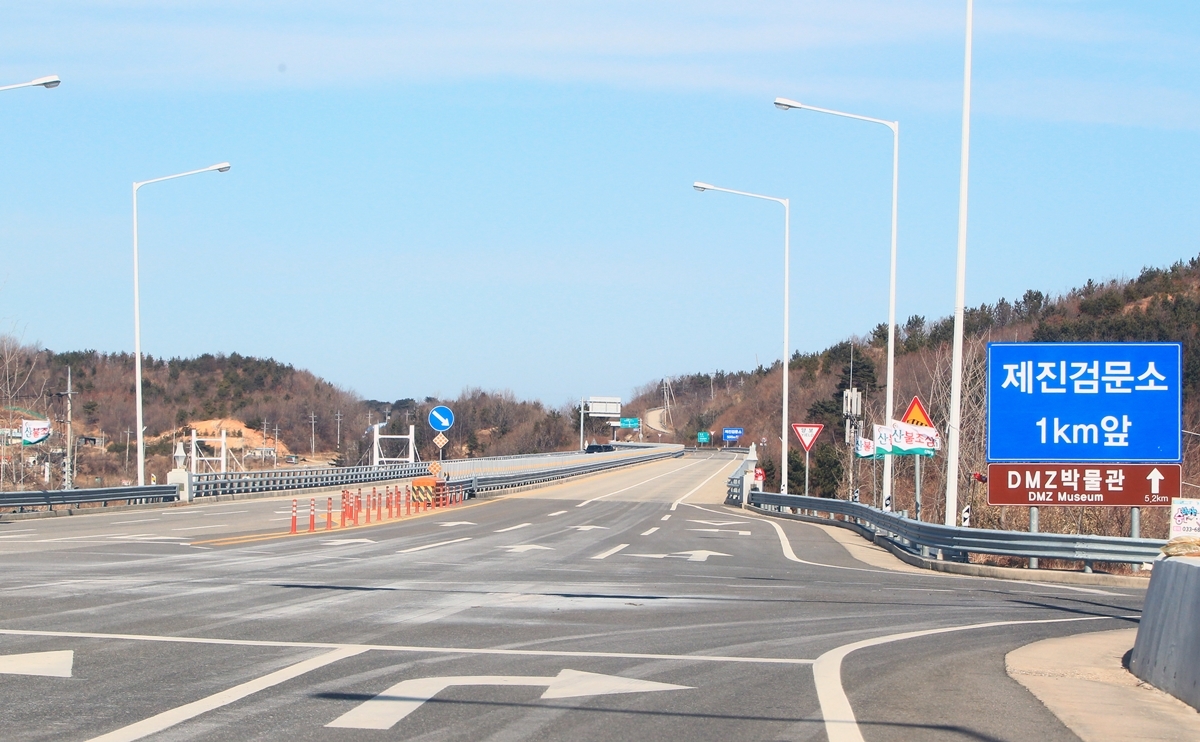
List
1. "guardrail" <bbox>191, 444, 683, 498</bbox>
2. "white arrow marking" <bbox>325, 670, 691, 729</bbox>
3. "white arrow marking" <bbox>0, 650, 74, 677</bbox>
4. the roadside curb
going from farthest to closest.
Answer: "guardrail" <bbox>191, 444, 683, 498</bbox>, the roadside curb, "white arrow marking" <bbox>0, 650, 74, 677</bbox>, "white arrow marking" <bbox>325, 670, 691, 729</bbox>

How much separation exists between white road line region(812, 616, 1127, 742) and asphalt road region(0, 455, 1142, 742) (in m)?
0.03

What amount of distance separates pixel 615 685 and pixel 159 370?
7041 inches

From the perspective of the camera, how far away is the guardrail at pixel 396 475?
46.2 m

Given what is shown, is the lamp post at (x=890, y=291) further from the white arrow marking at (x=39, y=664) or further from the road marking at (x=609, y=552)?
the white arrow marking at (x=39, y=664)

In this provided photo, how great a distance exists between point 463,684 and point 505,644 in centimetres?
207

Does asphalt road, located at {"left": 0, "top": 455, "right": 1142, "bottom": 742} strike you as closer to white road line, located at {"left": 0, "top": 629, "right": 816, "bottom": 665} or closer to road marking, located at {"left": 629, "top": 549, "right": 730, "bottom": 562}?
white road line, located at {"left": 0, "top": 629, "right": 816, "bottom": 665}

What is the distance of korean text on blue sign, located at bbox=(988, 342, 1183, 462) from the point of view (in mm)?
20406

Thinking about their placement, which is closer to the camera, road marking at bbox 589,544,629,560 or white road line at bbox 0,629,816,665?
white road line at bbox 0,629,816,665

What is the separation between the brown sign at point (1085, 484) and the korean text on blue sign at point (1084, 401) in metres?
0.17

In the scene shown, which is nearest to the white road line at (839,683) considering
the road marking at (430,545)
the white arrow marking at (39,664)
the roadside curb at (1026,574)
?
the white arrow marking at (39,664)

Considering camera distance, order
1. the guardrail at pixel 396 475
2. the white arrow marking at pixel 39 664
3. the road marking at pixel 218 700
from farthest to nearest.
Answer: the guardrail at pixel 396 475, the white arrow marking at pixel 39 664, the road marking at pixel 218 700

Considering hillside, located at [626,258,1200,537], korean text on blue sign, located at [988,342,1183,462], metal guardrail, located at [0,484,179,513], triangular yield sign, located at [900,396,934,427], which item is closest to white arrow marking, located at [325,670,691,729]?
korean text on blue sign, located at [988,342,1183,462]

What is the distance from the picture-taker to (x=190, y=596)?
45.1 ft

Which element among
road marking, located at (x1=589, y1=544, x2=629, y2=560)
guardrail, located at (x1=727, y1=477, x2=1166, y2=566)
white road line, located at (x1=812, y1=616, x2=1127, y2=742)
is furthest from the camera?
road marking, located at (x1=589, y1=544, x2=629, y2=560)
